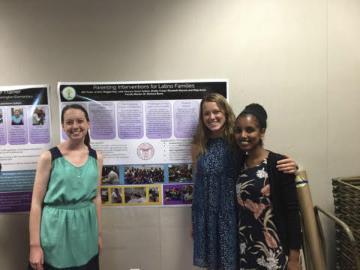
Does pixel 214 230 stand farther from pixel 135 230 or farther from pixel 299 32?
pixel 299 32

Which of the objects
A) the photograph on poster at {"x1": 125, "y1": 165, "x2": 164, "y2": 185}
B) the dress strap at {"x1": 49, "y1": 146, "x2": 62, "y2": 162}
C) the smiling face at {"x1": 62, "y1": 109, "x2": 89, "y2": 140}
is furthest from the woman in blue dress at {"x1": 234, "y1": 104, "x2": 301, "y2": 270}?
the dress strap at {"x1": 49, "y1": 146, "x2": 62, "y2": 162}

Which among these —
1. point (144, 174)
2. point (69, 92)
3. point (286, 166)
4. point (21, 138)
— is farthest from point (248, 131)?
point (21, 138)

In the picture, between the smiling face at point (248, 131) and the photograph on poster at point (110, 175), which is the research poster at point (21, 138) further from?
the smiling face at point (248, 131)

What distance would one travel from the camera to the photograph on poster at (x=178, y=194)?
1.91 metres

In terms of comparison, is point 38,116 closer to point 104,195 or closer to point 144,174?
point 104,195

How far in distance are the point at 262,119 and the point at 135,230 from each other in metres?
1.08

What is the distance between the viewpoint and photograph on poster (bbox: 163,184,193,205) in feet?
6.26

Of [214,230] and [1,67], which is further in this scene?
[1,67]

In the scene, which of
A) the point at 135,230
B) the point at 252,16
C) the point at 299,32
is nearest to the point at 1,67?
the point at 135,230

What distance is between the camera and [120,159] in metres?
1.90

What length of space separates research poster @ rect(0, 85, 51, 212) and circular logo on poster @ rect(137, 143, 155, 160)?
1.89ft

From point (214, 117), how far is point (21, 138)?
3.99ft

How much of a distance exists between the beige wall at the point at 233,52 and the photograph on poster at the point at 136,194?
697 millimetres

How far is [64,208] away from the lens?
156cm
